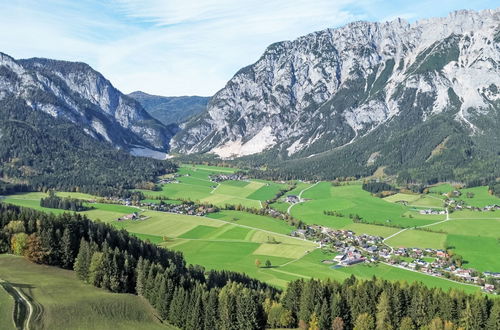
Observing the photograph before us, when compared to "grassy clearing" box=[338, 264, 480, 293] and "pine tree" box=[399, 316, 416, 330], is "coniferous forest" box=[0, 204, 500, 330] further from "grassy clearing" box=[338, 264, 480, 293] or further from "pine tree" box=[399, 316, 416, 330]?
"grassy clearing" box=[338, 264, 480, 293]

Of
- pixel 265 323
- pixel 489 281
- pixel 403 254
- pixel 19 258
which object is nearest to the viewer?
pixel 265 323

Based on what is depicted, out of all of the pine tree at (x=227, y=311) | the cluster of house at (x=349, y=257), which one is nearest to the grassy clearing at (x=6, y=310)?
the pine tree at (x=227, y=311)

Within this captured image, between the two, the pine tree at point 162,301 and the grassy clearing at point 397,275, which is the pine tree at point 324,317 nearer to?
the pine tree at point 162,301

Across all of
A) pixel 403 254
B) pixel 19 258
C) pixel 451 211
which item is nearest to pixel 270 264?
pixel 403 254

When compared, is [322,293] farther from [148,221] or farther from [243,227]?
[148,221]

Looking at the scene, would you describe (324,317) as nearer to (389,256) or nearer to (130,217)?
(389,256)

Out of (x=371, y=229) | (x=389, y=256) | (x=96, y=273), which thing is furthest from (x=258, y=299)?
(x=371, y=229)
